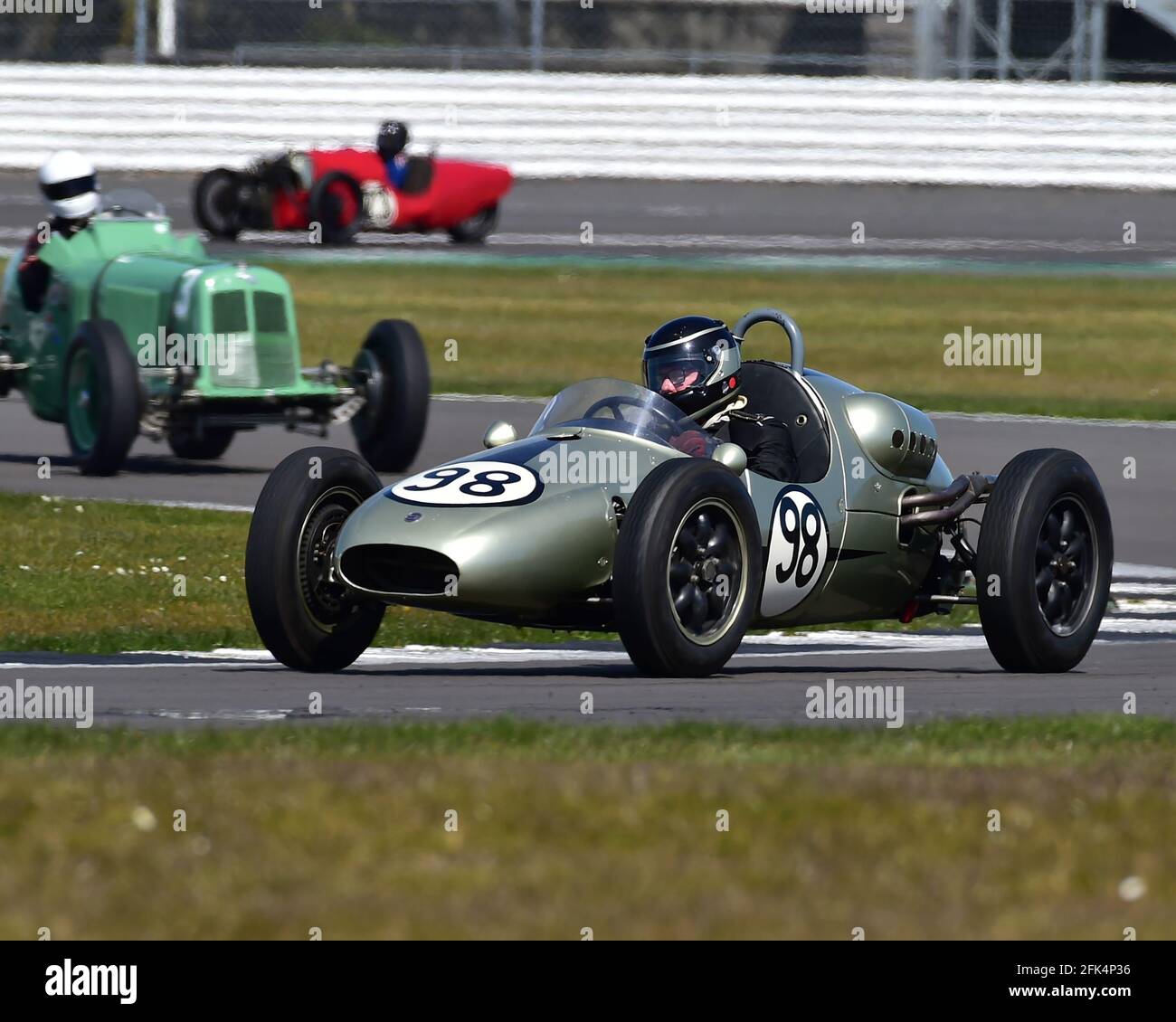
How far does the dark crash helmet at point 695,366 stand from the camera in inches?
388

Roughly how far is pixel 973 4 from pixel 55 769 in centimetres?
3137

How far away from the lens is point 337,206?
106 ft

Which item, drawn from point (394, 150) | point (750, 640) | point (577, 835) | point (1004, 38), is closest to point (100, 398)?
point (750, 640)

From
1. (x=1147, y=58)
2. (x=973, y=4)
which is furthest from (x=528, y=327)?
(x=1147, y=58)

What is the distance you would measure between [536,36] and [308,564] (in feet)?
91.8

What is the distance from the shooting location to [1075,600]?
1016 cm

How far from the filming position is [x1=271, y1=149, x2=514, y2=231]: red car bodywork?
31.9 metres

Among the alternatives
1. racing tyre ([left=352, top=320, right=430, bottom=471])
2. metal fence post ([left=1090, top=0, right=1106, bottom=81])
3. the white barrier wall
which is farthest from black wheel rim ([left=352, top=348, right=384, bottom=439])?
metal fence post ([left=1090, top=0, right=1106, bottom=81])

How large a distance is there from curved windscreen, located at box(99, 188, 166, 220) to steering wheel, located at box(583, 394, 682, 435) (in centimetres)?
846

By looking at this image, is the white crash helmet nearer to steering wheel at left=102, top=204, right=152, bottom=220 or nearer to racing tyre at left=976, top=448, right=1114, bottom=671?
steering wheel at left=102, top=204, right=152, bottom=220

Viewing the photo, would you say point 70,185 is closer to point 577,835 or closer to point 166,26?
point 577,835

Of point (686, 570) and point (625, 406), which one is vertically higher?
point (625, 406)

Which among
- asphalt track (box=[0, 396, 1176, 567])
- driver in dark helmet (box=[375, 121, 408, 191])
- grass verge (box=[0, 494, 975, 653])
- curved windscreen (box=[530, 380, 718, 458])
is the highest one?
driver in dark helmet (box=[375, 121, 408, 191])

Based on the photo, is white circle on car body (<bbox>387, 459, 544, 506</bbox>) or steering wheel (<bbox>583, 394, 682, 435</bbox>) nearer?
white circle on car body (<bbox>387, 459, 544, 506</bbox>)
